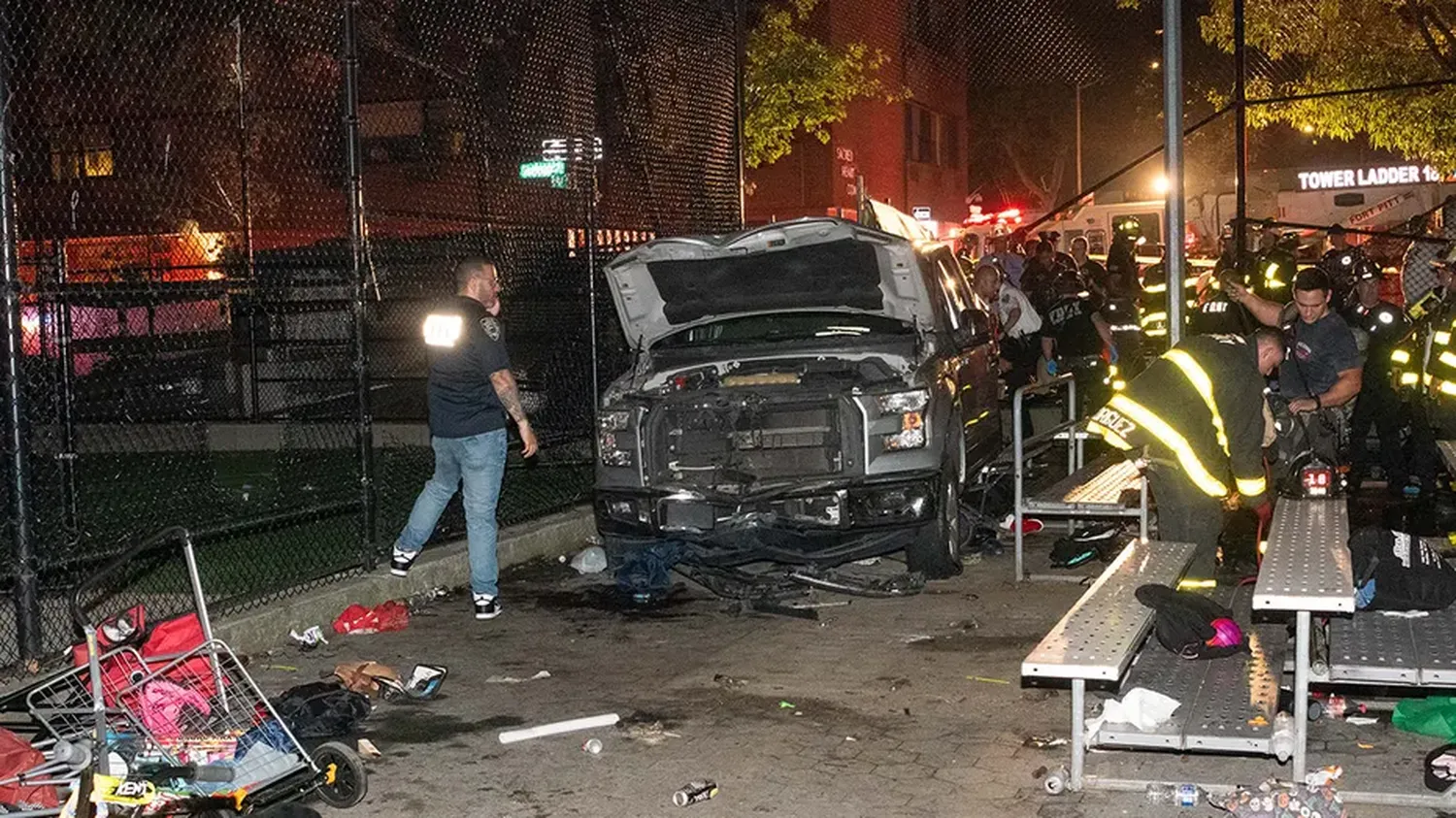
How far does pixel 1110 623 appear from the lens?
5.58 metres

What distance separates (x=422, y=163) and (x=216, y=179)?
432cm

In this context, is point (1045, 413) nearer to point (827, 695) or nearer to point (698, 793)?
point (827, 695)

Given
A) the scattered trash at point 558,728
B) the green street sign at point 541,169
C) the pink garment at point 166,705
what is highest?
the green street sign at point 541,169

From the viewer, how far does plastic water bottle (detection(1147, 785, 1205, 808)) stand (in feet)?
17.0

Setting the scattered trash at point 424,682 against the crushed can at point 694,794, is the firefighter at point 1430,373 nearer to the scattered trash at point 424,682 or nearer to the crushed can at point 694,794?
the crushed can at point 694,794

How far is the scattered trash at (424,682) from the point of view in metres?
6.87

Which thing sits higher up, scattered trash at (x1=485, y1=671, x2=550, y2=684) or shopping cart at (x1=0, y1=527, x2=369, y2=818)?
shopping cart at (x1=0, y1=527, x2=369, y2=818)

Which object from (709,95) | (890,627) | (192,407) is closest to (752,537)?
(890,627)

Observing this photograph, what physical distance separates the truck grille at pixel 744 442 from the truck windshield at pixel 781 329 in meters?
0.88

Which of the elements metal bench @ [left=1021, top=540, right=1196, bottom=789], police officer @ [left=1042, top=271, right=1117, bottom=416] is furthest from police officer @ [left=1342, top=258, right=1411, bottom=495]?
metal bench @ [left=1021, top=540, right=1196, bottom=789]

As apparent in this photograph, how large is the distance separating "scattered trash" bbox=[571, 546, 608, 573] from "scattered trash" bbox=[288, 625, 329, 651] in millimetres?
2189

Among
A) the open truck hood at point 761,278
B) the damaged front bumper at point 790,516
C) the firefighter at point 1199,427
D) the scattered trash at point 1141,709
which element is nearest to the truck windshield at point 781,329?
the open truck hood at point 761,278

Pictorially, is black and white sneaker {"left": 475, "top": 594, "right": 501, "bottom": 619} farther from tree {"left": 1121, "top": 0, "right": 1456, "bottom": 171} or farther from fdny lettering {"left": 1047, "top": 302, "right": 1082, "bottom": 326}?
tree {"left": 1121, "top": 0, "right": 1456, "bottom": 171}

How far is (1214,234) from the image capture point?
105 ft
